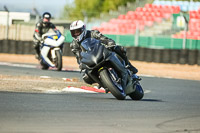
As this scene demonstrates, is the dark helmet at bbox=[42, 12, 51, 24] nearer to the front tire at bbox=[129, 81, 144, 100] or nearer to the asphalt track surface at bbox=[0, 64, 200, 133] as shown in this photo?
the front tire at bbox=[129, 81, 144, 100]

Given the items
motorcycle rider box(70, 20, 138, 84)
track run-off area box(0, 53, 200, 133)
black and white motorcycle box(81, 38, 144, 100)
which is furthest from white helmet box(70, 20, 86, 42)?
track run-off area box(0, 53, 200, 133)

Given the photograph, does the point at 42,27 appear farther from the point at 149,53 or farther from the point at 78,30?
the point at 149,53

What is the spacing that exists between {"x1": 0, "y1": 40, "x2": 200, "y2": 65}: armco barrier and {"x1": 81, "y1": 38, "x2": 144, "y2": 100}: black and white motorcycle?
13.5 m

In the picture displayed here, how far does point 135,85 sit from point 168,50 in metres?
13.5

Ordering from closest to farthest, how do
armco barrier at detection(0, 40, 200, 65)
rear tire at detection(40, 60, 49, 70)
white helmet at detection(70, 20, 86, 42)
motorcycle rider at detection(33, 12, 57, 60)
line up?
white helmet at detection(70, 20, 86, 42), motorcycle rider at detection(33, 12, 57, 60), rear tire at detection(40, 60, 49, 70), armco barrier at detection(0, 40, 200, 65)

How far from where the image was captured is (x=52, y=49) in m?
14.7

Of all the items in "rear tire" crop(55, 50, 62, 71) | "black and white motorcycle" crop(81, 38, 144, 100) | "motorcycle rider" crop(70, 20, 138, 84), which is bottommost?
"rear tire" crop(55, 50, 62, 71)

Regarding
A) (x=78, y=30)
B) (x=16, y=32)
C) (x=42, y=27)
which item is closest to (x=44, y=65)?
(x=42, y=27)

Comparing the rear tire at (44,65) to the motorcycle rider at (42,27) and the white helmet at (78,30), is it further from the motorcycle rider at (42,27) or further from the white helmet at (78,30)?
the white helmet at (78,30)

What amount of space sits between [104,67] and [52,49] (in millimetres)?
7394

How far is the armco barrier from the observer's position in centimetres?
2108

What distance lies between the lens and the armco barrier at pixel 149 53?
830 inches

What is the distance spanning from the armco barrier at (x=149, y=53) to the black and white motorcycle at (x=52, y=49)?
7.97 metres

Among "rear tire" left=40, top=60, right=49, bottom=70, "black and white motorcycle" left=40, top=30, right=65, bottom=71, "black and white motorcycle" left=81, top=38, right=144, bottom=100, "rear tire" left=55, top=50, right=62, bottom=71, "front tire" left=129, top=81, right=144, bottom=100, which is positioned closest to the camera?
"black and white motorcycle" left=81, top=38, right=144, bottom=100
